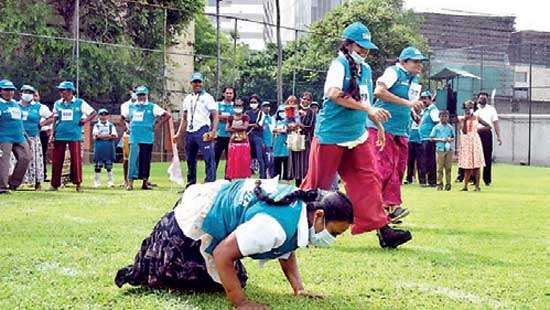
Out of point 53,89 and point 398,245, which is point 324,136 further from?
point 53,89

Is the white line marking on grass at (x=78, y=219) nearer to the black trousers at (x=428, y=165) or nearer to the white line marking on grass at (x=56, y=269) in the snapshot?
the white line marking on grass at (x=56, y=269)

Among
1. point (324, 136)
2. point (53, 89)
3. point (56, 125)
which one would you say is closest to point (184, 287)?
point (324, 136)

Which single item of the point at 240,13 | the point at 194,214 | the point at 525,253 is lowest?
the point at 525,253

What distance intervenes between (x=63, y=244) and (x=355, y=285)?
2916 millimetres

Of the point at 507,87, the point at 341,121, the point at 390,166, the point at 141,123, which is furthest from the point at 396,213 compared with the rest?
the point at 507,87

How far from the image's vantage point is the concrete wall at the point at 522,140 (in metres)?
34.3

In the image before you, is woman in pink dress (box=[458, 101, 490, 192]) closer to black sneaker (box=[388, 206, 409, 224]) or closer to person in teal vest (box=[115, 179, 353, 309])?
black sneaker (box=[388, 206, 409, 224])

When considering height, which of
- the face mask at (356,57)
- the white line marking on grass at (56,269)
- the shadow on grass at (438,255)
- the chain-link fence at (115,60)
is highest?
the chain-link fence at (115,60)

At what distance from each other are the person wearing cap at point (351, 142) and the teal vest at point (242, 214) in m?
2.32

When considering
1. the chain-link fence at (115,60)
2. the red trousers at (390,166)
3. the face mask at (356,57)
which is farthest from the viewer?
the chain-link fence at (115,60)

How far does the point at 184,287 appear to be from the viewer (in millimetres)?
5332

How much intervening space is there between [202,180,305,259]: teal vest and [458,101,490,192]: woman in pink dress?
13.0 meters

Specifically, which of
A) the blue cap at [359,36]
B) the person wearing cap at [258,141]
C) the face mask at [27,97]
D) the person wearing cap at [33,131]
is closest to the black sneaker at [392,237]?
the blue cap at [359,36]

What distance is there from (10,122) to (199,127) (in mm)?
3024
